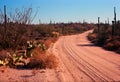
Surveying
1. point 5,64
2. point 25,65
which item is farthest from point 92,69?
point 5,64

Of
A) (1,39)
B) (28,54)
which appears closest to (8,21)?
(1,39)

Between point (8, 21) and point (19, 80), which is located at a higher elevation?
point (8, 21)

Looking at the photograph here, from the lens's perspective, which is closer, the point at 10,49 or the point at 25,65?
the point at 25,65

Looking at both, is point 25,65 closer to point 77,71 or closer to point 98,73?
point 77,71

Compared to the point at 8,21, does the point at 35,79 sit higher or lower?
lower

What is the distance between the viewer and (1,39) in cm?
2647

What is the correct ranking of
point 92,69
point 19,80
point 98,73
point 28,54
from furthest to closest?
point 28,54 → point 92,69 → point 98,73 → point 19,80

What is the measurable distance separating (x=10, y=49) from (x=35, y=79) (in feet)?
39.5

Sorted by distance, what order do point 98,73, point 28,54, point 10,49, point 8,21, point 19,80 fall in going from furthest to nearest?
point 8,21, point 10,49, point 28,54, point 98,73, point 19,80

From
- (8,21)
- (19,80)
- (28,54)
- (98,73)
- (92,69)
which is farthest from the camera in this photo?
(8,21)

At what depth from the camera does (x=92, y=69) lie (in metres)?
17.5

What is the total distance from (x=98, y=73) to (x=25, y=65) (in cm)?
472

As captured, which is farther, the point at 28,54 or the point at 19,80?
the point at 28,54

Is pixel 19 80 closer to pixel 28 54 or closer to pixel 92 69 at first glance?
pixel 92 69
